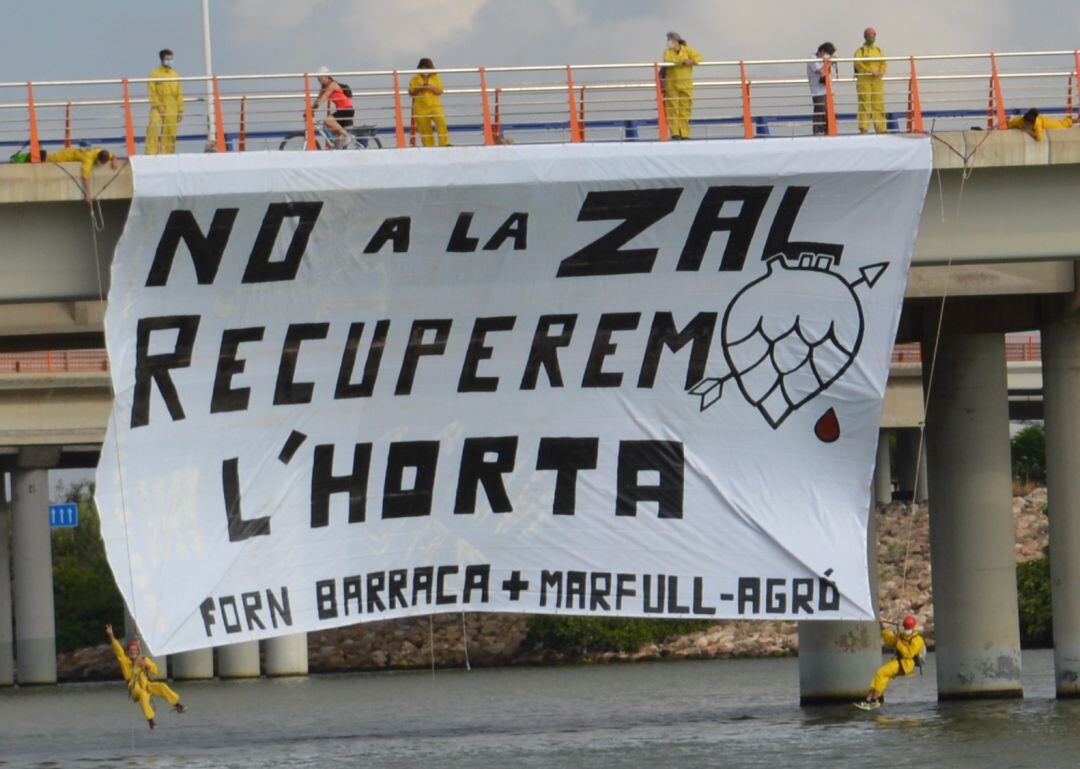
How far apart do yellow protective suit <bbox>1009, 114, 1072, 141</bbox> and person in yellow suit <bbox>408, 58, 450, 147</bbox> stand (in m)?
8.88

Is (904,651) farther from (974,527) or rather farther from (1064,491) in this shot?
(1064,491)

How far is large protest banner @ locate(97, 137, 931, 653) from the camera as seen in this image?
2855 cm

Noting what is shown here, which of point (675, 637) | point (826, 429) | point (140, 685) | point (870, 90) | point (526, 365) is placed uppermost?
point (870, 90)

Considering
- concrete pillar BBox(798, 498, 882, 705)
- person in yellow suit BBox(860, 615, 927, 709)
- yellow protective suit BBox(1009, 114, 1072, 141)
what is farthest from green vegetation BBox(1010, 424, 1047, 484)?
yellow protective suit BBox(1009, 114, 1072, 141)

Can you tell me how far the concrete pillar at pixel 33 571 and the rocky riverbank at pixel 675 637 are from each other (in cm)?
A: 1056

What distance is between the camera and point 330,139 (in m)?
30.9

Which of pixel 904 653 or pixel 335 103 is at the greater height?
pixel 335 103

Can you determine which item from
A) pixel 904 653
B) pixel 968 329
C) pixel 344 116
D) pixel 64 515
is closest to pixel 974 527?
pixel 968 329

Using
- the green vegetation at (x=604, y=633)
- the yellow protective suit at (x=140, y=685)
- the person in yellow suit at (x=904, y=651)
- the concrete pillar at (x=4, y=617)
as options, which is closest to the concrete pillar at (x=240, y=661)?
the concrete pillar at (x=4, y=617)

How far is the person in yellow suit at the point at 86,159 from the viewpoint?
30406 mm

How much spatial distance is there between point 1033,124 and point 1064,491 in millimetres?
9213

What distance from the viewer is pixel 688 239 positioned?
2948 centimetres

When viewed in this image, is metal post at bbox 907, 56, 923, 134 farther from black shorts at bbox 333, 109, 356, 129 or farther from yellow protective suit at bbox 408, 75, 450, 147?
black shorts at bbox 333, 109, 356, 129

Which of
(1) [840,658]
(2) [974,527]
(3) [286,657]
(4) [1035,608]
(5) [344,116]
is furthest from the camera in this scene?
(3) [286,657]
